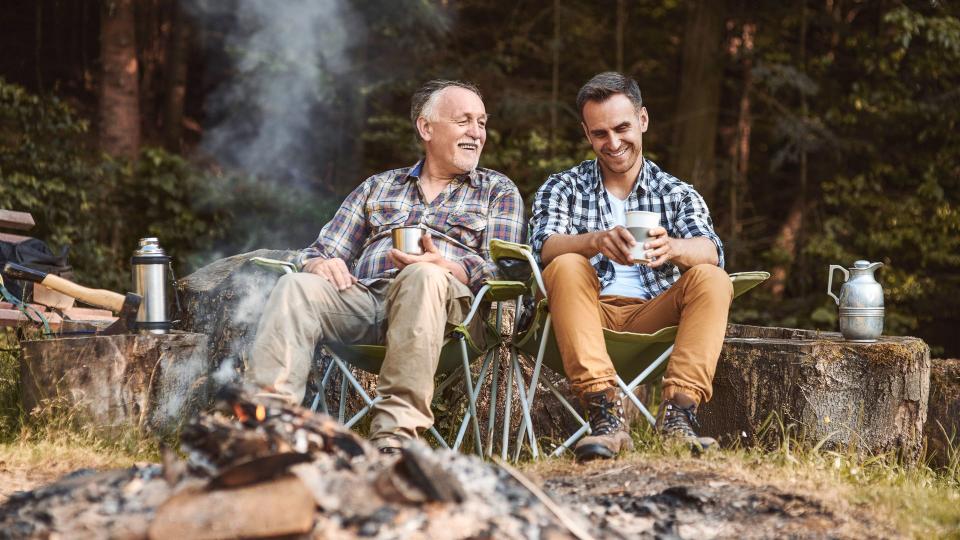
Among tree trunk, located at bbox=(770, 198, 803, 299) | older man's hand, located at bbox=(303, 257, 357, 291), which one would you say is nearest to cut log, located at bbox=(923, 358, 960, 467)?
Result: older man's hand, located at bbox=(303, 257, 357, 291)

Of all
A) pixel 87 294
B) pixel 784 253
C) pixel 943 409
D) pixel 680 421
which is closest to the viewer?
pixel 680 421

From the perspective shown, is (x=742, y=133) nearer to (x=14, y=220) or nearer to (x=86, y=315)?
(x=86, y=315)

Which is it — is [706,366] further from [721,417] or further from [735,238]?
[735,238]

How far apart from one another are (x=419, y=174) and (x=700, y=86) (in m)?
5.01

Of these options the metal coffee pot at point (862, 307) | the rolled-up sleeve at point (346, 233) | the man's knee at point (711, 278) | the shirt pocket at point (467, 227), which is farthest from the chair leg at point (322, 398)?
the metal coffee pot at point (862, 307)

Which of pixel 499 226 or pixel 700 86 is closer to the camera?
pixel 499 226

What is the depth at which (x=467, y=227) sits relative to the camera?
320 centimetres

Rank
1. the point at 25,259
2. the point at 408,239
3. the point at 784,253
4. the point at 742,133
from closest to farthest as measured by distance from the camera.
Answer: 1. the point at 408,239
2. the point at 25,259
3. the point at 784,253
4. the point at 742,133

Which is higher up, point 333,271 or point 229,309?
point 333,271

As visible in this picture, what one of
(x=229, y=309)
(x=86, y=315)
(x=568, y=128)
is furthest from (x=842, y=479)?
(x=568, y=128)

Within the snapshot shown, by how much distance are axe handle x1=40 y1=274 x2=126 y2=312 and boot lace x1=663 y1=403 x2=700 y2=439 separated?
1.89m

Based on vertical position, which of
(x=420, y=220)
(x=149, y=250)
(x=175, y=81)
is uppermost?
(x=175, y=81)

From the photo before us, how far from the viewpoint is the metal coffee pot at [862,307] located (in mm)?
3172

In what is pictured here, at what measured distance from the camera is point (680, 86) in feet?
26.5
